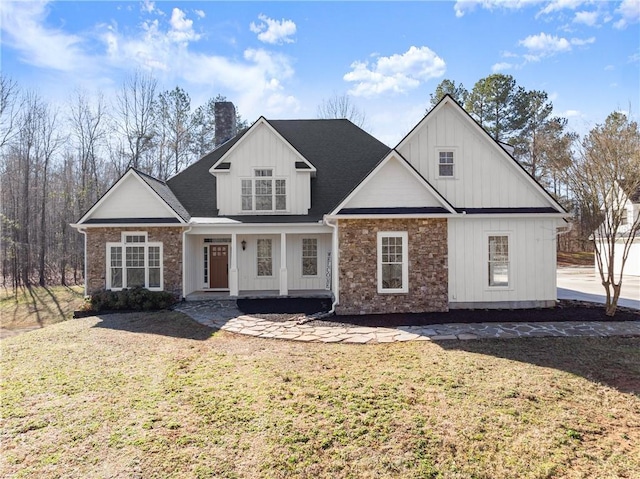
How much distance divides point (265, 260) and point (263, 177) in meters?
3.39

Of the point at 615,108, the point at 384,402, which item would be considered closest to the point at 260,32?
the point at 384,402

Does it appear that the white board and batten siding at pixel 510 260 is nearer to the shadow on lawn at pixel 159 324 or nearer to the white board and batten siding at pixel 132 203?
the shadow on lawn at pixel 159 324

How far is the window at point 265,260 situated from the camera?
14609mm

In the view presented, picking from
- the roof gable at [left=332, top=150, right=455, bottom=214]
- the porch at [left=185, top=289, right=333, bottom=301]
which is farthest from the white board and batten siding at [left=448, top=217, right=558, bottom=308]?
the porch at [left=185, top=289, right=333, bottom=301]

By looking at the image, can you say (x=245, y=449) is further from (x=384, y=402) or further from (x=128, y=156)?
(x=128, y=156)

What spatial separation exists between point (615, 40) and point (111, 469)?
649 inches

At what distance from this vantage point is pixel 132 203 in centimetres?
1298

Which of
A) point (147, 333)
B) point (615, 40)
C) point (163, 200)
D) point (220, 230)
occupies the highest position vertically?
point (615, 40)

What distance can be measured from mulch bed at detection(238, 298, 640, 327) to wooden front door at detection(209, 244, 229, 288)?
11.4 feet

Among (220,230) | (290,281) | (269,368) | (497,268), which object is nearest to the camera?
(269,368)

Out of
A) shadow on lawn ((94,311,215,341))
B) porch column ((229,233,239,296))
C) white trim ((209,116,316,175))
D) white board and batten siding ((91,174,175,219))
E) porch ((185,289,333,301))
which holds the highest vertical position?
white trim ((209,116,316,175))

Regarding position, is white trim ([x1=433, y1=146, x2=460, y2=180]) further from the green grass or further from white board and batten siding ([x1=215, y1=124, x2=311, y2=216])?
the green grass

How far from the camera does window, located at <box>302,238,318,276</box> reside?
14586mm

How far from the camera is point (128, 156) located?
92.1ft
